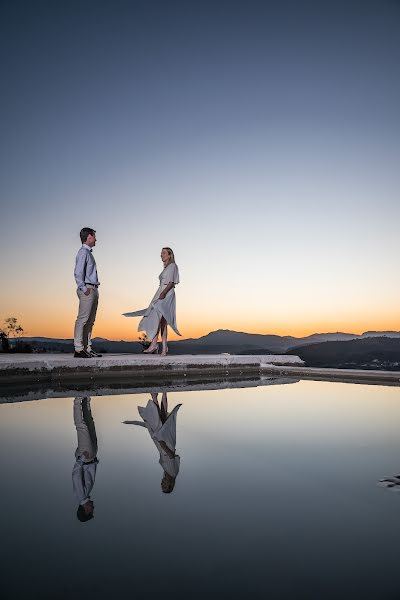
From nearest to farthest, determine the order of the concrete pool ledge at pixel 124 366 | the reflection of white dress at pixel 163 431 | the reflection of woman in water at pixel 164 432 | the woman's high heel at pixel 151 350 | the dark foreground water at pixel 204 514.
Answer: the dark foreground water at pixel 204 514, the reflection of woman in water at pixel 164 432, the reflection of white dress at pixel 163 431, the concrete pool ledge at pixel 124 366, the woman's high heel at pixel 151 350

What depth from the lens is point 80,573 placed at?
3.90 feet

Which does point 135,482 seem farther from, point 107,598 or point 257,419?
point 257,419

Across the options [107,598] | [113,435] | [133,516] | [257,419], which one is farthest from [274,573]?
[257,419]

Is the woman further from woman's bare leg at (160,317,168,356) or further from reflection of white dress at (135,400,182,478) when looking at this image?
reflection of white dress at (135,400,182,478)

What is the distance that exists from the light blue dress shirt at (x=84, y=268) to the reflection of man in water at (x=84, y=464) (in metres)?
3.71

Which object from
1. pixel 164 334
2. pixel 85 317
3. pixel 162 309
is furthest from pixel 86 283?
pixel 164 334

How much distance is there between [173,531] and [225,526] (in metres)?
0.18

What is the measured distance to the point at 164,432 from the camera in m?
3.16

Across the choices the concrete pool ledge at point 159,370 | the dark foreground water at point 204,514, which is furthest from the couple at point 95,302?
the dark foreground water at point 204,514

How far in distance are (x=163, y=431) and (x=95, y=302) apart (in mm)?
4693

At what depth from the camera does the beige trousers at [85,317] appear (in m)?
7.43

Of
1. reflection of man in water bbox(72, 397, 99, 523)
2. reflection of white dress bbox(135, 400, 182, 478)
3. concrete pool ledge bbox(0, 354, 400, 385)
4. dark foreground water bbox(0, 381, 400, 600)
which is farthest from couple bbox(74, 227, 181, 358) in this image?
dark foreground water bbox(0, 381, 400, 600)

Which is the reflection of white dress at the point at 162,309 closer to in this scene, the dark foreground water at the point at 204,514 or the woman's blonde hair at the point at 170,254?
the woman's blonde hair at the point at 170,254

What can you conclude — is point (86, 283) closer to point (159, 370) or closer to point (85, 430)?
point (159, 370)
